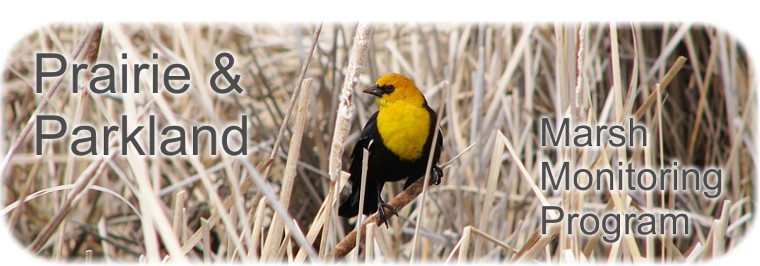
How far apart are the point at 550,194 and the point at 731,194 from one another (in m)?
0.44

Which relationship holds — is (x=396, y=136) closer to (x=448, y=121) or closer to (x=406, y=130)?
(x=406, y=130)

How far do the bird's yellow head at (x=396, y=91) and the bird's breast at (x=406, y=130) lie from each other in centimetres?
2

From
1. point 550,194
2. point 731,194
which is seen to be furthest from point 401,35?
point 731,194

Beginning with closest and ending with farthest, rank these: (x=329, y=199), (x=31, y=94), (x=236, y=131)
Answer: (x=329, y=199), (x=236, y=131), (x=31, y=94)

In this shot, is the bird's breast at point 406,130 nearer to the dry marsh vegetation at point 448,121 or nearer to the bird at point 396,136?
the bird at point 396,136

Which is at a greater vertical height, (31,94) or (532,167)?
(31,94)

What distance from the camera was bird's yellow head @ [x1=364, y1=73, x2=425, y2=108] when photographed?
1672 millimetres

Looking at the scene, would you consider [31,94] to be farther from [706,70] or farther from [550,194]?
[706,70]

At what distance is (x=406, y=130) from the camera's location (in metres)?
1.66

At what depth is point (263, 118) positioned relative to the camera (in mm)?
2316

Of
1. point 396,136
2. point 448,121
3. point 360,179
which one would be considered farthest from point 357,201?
point 448,121

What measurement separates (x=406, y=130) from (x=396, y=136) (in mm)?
25

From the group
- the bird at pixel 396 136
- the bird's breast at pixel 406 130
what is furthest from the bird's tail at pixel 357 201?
the bird's breast at pixel 406 130

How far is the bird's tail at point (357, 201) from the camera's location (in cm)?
170
